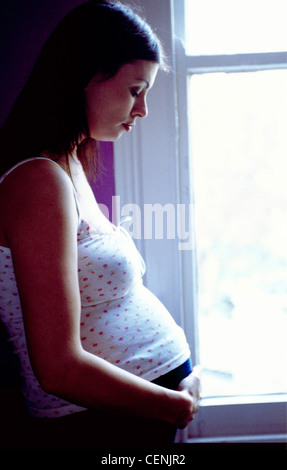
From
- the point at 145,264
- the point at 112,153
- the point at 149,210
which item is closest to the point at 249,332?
the point at 145,264

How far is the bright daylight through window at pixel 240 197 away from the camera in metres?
1.31

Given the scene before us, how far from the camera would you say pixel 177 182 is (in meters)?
1.25

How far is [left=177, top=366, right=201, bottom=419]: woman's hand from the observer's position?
2.76 ft

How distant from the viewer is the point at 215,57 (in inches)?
49.6

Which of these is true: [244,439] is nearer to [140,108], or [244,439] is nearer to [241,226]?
[241,226]

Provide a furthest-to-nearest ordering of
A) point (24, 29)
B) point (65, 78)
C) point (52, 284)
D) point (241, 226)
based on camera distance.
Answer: point (241, 226), point (24, 29), point (65, 78), point (52, 284)

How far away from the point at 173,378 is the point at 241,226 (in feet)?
2.35

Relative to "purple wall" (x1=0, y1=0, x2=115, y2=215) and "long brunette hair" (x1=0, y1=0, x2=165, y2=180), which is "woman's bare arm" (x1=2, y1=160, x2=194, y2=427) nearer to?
"long brunette hair" (x1=0, y1=0, x2=165, y2=180)

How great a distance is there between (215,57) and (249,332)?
3.24 ft

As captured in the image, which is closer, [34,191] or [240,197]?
[34,191]


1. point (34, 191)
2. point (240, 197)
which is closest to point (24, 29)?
point (34, 191)

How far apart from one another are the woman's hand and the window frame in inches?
14.5

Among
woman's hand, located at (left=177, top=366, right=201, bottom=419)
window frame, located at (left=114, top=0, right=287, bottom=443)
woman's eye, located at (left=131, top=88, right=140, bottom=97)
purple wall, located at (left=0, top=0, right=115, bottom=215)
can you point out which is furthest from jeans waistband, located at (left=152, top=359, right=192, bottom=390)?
purple wall, located at (left=0, top=0, right=115, bottom=215)
